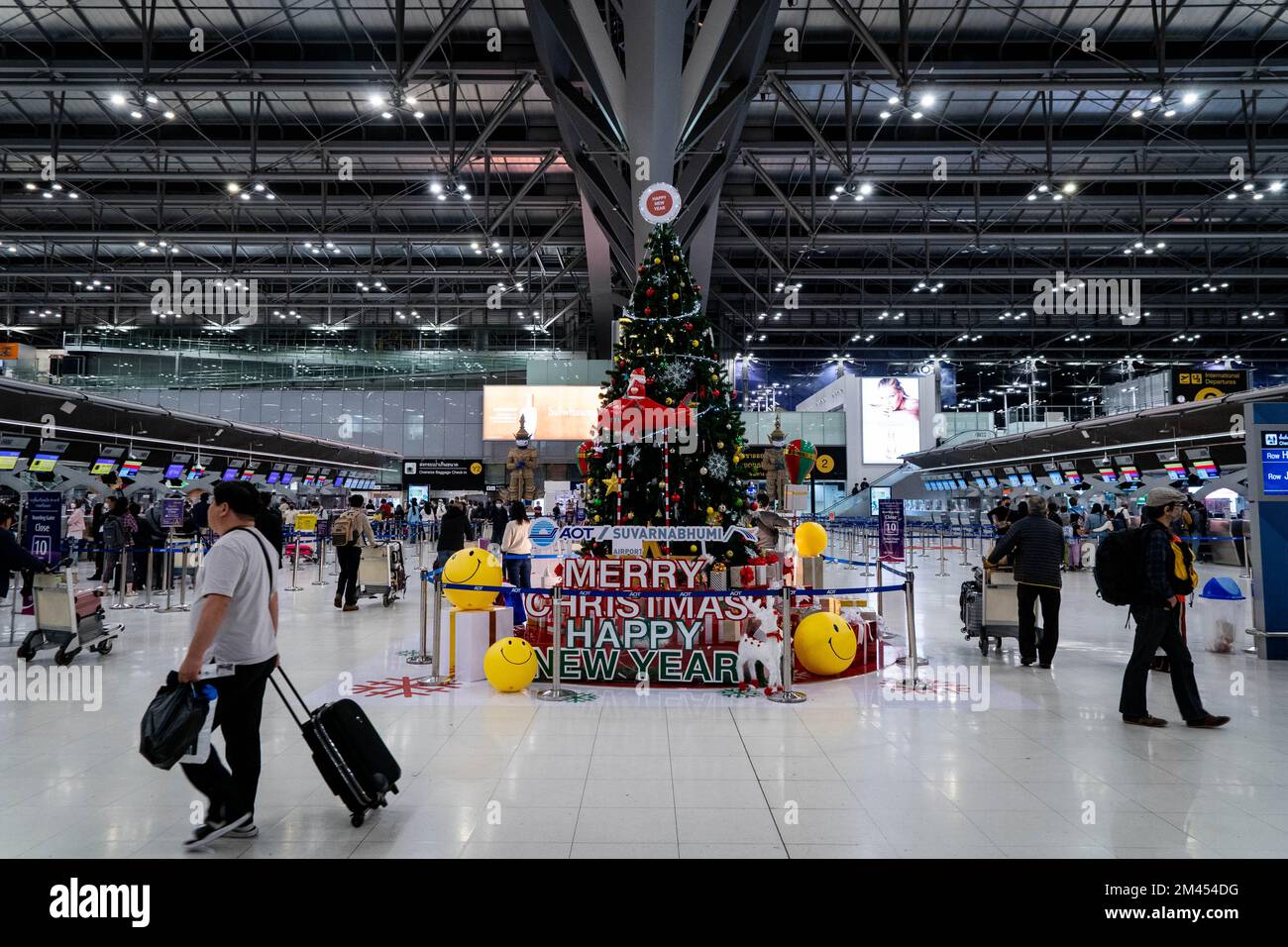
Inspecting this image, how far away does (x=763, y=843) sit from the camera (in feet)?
11.6

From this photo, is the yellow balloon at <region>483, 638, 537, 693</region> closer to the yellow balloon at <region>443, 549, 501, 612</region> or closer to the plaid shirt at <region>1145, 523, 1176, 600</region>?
the yellow balloon at <region>443, 549, 501, 612</region>

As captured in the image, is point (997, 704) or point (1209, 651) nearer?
point (997, 704)

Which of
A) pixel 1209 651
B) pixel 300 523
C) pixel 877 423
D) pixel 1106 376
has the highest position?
pixel 1106 376

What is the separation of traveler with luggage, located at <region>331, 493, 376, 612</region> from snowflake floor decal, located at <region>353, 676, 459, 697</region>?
457cm

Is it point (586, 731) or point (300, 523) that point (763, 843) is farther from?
point (300, 523)

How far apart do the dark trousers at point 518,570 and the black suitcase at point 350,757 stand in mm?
7635

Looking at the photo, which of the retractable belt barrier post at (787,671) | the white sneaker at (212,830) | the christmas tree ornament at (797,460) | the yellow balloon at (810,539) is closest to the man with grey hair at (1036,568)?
the yellow balloon at (810,539)

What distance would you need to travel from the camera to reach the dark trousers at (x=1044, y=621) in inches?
292

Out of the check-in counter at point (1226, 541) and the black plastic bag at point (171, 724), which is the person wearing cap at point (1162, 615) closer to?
the black plastic bag at point (171, 724)

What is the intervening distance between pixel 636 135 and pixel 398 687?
31.9 feet

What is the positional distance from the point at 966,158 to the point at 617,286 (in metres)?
12.0

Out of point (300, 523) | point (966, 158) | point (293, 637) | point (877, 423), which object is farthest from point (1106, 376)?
point (293, 637)

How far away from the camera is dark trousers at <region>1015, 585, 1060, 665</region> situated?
7415 millimetres
